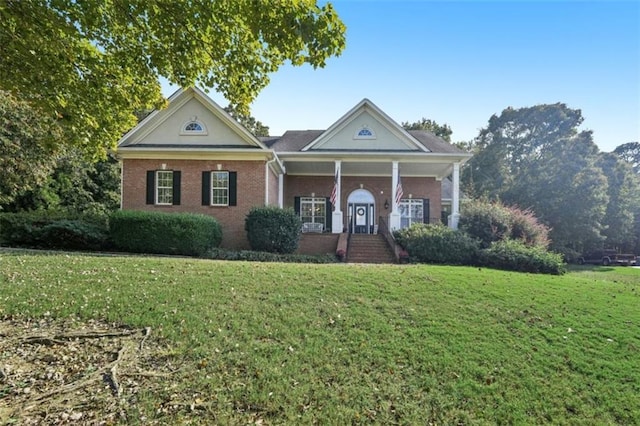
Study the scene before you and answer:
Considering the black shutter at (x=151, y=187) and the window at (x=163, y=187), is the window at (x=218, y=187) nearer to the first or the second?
Result: the window at (x=163, y=187)

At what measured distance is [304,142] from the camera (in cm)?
1969

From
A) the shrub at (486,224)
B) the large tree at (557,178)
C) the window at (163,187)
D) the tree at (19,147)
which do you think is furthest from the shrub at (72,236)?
the large tree at (557,178)

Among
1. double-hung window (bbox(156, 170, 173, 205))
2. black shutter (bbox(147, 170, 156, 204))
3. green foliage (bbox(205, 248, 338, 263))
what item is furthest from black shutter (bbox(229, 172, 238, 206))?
black shutter (bbox(147, 170, 156, 204))

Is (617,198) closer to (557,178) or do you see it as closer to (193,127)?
(557,178)

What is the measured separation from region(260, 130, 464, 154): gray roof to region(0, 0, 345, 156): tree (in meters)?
11.5

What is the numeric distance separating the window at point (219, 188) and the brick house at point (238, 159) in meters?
0.05

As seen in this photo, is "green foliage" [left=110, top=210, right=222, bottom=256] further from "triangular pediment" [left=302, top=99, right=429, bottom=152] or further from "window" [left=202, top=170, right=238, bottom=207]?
"triangular pediment" [left=302, top=99, right=429, bottom=152]

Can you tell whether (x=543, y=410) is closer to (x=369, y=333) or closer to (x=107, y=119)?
(x=369, y=333)

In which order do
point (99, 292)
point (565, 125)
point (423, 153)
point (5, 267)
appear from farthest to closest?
point (565, 125) < point (423, 153) < point (5, 267) < point (99, 292)

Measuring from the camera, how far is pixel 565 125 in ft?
105

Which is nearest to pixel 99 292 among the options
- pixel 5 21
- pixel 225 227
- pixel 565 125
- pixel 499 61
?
pixel 5 21

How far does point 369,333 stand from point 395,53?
8999mm

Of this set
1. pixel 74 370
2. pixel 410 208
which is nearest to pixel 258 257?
pixel 74 370

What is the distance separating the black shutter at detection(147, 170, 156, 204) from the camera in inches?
635
